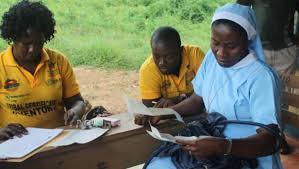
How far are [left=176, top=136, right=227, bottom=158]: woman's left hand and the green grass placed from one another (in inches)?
272

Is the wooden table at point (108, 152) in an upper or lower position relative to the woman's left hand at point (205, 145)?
lower

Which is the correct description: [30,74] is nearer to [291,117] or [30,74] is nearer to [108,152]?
[108,152]

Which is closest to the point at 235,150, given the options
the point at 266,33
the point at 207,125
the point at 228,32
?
the point at 207,125

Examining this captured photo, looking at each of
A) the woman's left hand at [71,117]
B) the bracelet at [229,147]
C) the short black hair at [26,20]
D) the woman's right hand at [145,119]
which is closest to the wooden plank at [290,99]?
the woman's right hand at [145,119]

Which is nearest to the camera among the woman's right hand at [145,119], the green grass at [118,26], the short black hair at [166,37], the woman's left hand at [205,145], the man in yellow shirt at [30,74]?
the woman's left hand at [205,145]

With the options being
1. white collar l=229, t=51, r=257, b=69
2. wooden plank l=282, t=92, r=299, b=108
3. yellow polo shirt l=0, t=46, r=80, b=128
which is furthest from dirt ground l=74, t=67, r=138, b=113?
white collar l=229, t=51, r=257, b=69

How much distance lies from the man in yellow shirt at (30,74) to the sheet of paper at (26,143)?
32 centimetres

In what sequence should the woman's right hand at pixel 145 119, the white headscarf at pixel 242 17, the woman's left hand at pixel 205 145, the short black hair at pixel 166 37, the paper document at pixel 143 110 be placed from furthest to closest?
the short black hair at pixel 166 37 < the woman's right hand at pixel 145 119 < the paper document at pixel 143 110 < the white headscarf at pixel 242 17 < the woman's left hand at pixel 205 145

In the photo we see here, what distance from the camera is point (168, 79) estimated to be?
324 centimetres

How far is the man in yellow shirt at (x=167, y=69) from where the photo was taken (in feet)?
10.4

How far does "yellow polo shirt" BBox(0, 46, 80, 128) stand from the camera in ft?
8.92

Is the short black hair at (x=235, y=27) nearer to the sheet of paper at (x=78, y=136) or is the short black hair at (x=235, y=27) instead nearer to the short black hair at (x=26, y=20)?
the sheet of paper at (x=78, y=136)

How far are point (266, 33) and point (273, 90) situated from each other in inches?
102

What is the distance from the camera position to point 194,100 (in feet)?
8.63
